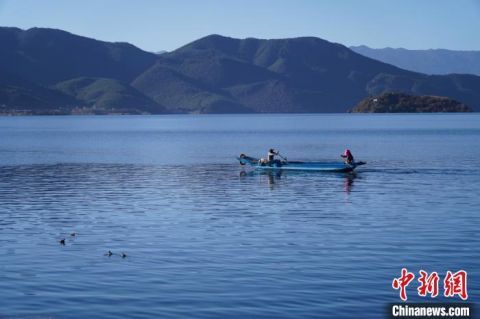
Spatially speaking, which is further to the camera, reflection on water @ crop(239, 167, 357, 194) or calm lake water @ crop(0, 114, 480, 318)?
reflection on water @ crop(239, 167, 357, 194)

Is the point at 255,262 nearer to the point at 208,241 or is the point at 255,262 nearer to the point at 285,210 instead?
the point at 208,241

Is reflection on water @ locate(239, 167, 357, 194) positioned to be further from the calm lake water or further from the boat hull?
the calm lake water

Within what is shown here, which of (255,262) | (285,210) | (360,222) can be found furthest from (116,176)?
(255,262)

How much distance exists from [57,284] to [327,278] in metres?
8.50
